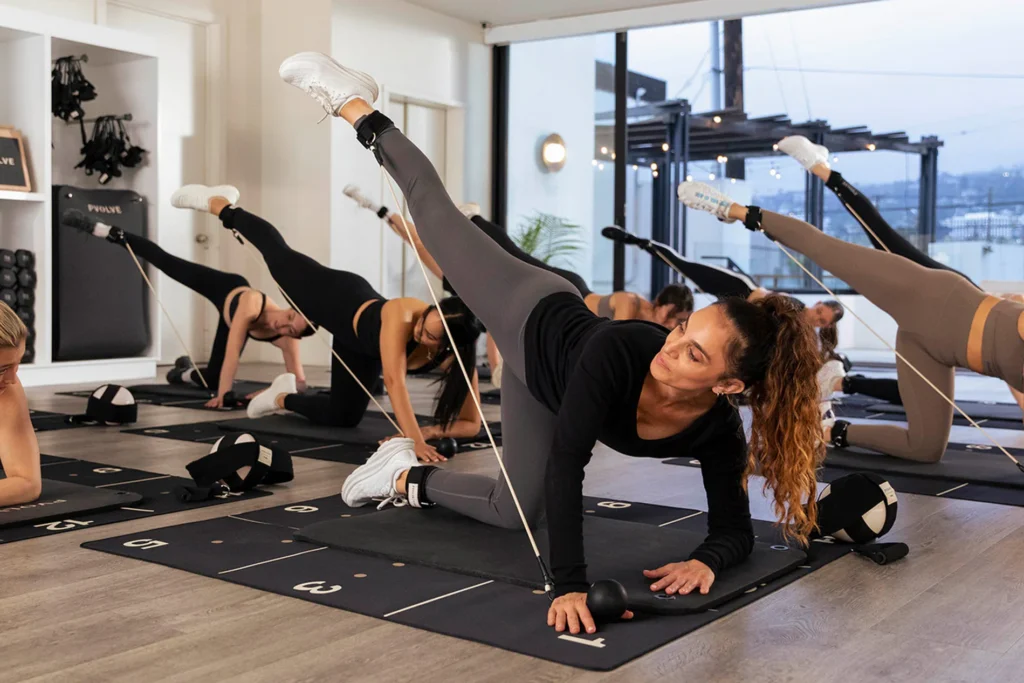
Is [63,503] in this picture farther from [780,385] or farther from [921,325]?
[921,325]

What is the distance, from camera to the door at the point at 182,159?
315 inches

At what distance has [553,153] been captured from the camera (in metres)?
9.20

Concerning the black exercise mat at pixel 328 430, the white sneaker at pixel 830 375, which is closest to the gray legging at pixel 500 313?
the black exercise mat at pixel 328 430

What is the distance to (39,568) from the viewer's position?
94.6 inches

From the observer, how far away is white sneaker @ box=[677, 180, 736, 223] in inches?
170

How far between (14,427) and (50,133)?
14.2 ft

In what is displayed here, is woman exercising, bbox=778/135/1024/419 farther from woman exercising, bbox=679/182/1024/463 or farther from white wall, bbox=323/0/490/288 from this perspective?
white wall, bbox=323/0/490/288

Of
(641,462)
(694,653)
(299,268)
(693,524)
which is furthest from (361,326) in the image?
(694,653)

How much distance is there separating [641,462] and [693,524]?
1.20 m

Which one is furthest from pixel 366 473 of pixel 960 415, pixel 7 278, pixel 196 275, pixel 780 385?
pixel 7 278

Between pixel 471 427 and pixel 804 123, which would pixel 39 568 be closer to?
pixel 471 427

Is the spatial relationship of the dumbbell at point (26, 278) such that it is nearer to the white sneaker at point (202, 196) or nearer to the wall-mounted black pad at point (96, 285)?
the wall-mounted black pad at point (96, 285)

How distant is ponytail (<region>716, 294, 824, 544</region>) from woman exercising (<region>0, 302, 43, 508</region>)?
1.72 metres

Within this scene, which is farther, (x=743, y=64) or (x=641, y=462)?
(x=743, y=64)
